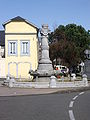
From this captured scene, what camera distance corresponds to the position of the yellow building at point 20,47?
61562 mm

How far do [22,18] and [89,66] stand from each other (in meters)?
16.5

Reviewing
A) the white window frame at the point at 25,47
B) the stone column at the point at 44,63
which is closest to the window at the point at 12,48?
the white window frame at the point at 25,47

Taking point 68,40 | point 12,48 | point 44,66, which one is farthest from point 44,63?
point 68,40

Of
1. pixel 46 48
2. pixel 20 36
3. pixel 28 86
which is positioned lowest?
pixel 28 86

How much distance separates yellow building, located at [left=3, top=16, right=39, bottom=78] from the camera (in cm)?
6156

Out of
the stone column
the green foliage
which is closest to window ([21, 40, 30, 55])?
the green foliage

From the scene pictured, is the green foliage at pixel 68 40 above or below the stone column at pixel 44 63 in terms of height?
above

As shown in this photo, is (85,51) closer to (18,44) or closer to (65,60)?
(65,60)

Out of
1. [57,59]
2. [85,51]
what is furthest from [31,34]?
[85,51]

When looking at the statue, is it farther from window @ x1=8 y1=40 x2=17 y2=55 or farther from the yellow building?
window @ x1=8 y1=40 x2=17 y2=55

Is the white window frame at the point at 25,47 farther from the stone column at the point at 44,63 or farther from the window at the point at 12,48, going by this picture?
the stone column at the point at 44,63

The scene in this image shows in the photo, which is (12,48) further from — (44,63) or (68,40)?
(44,63)

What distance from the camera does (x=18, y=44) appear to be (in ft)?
203

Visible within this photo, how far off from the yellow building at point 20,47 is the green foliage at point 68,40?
24.7ft
